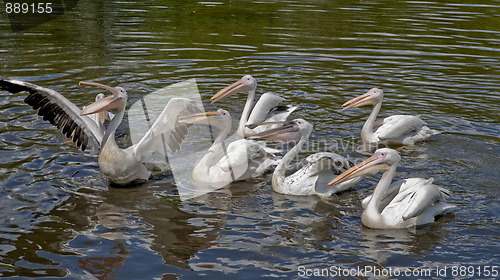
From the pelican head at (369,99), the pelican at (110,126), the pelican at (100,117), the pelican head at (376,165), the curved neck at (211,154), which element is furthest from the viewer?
the pelican head at (369,99)

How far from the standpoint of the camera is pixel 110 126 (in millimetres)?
6555

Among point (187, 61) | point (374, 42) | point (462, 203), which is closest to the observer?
point (462, 203)

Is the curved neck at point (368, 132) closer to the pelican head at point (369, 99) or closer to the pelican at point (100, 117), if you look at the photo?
the pelican head at point (369, 99)

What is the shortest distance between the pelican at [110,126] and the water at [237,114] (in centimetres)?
24

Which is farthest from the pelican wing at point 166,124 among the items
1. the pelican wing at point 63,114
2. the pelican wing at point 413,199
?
the pelican wing at point 413,199

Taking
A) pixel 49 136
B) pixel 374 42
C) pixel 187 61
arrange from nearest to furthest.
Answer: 1. pixel 49 136
2. pixel 187 61
3. pixel 374 42

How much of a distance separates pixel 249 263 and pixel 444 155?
3295 millimetres

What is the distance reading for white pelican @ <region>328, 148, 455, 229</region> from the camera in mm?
5332

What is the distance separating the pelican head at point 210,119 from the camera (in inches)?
260

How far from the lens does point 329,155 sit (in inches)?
241

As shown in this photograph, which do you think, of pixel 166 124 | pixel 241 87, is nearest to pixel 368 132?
pixel 241 87

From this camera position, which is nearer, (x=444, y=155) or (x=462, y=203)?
(x=462, y=203)

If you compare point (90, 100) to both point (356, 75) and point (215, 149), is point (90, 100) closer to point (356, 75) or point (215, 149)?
point (215, 149)

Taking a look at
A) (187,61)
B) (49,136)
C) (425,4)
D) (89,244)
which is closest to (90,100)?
(49,136)
